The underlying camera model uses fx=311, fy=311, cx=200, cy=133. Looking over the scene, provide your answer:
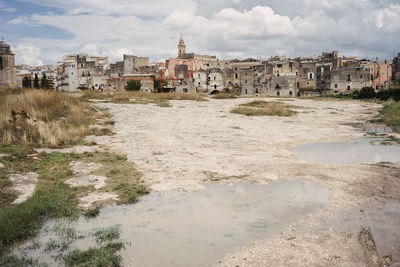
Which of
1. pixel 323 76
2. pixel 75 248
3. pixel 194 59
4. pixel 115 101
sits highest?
pixel 194 59

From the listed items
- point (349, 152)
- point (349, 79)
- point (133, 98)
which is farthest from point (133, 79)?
point (349, 152)

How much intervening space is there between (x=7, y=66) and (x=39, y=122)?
204 feet

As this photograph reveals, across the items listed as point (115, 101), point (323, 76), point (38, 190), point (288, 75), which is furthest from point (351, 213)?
point (323, 76)

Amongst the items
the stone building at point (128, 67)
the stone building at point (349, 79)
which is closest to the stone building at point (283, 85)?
the stone building at point (349, 79)

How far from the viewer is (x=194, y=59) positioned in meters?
102

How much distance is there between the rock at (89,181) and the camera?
701 centimetres

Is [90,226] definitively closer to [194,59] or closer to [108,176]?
[108,176]

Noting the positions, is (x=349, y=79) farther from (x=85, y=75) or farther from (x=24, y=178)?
(x=24, y=178)

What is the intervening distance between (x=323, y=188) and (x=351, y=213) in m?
1.40

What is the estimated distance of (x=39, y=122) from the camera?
12492 millimetres

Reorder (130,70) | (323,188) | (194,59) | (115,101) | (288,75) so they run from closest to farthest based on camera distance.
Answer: (323,188) → (115,101) → (288,75) → (130,70) → (194,59)

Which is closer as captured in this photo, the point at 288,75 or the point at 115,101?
the point at 115,101

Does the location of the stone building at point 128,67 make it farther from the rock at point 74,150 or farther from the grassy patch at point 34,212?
the grassy patch at point 34,212

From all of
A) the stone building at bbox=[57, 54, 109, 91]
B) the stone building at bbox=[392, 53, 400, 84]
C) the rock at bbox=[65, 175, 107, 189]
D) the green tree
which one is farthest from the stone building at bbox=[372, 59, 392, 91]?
the rock at bbox=[65, 175, 107, 189]
